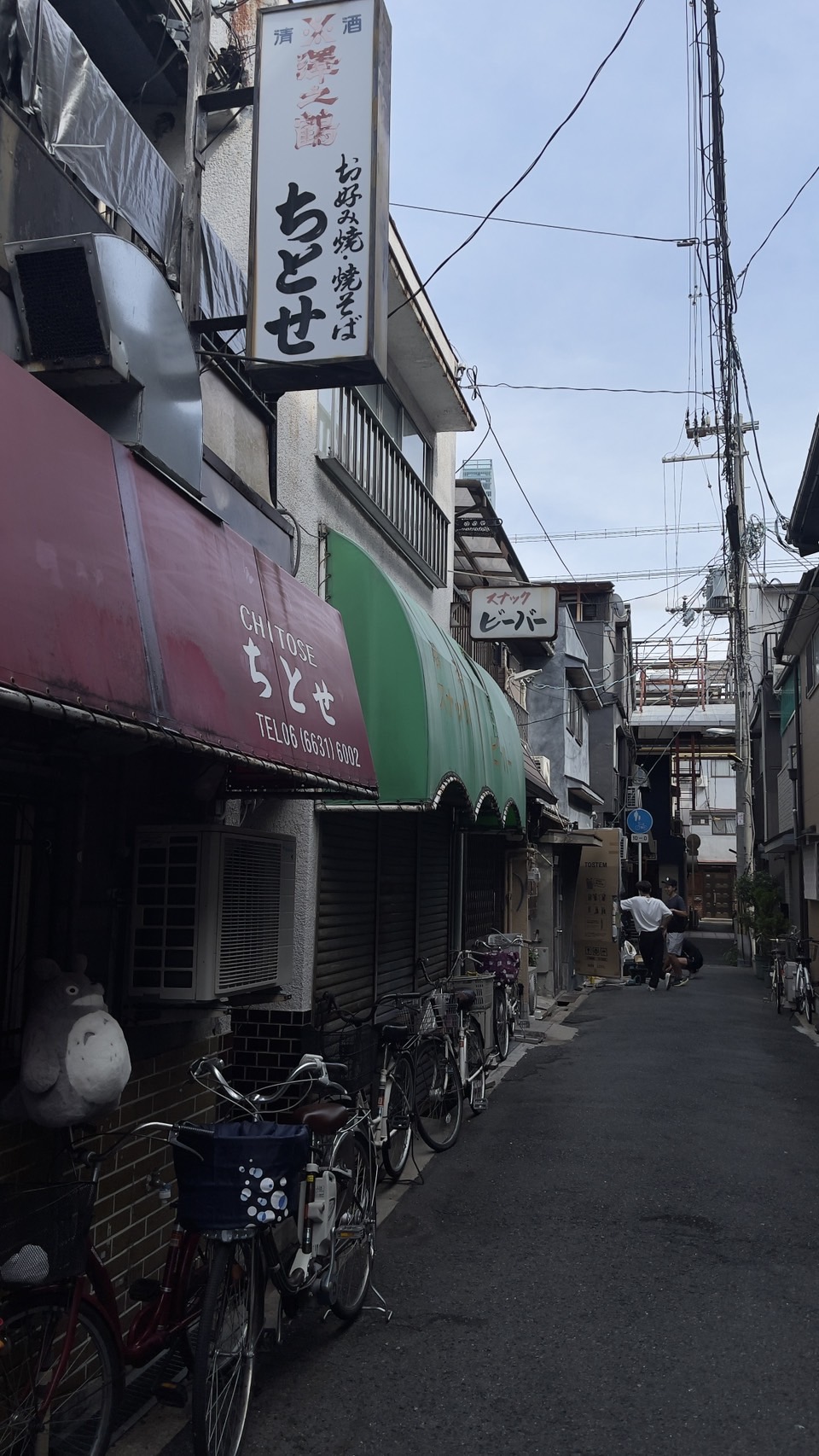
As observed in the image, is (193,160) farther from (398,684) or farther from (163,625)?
(398,684)

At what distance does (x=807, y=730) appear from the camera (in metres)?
21.4

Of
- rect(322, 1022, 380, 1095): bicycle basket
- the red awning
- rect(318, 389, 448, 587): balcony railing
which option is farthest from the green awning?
the red awning

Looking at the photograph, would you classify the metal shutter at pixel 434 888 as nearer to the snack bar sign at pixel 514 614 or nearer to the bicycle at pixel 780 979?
the snack bar sign at pixel 514 614

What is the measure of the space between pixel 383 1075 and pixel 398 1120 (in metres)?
0.64

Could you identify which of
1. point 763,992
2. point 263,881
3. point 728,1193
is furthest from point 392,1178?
point 763,992

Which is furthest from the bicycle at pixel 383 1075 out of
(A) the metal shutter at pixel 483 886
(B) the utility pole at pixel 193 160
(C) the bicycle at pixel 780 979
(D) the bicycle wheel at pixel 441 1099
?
(C) the bicycle at pixel 780 979

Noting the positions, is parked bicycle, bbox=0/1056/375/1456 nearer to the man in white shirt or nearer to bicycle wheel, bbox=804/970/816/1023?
bicycle wheel, bbox=804/970/816/1023

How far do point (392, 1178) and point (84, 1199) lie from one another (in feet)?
16.0

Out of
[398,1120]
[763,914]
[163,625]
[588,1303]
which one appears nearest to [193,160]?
[163,625]

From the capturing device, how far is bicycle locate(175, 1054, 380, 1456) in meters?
4.15

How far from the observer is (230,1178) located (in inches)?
171

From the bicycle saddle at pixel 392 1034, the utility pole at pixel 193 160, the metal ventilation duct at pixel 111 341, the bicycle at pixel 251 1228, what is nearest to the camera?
the bicycle at pixel 251 1228

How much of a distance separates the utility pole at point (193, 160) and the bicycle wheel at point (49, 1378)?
16.3 ft

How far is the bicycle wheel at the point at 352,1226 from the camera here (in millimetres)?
5496
